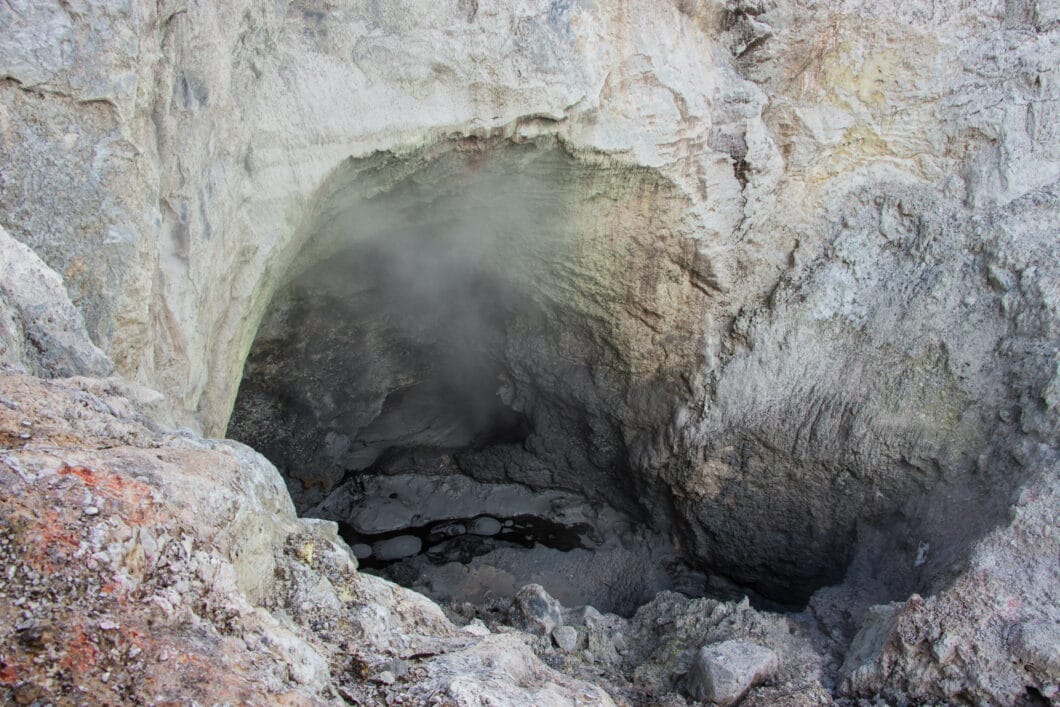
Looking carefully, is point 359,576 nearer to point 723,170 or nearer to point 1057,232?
point 723,170

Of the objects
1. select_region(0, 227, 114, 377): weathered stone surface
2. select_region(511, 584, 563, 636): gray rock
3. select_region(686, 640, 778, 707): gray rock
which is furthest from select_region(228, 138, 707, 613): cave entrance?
select_region(686, 640, 778, 707): gray rock

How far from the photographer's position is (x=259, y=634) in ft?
3.89

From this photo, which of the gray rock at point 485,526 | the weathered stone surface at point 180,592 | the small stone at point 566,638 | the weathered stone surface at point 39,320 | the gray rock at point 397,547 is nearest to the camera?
the weathered stone surface at point 180,592

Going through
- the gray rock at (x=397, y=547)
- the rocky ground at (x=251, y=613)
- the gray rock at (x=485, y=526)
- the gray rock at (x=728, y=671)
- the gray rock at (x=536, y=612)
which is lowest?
the gray rock at (x=397, y=547)

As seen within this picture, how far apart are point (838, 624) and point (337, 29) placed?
263 cm

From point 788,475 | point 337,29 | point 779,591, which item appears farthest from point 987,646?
point 337,29

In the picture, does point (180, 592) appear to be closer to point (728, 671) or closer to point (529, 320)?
point (728, 671)

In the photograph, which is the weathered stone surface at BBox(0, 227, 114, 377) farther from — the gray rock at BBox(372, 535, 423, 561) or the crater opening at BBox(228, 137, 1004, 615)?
the gray rock at BBox(372, 535, 423, 561)

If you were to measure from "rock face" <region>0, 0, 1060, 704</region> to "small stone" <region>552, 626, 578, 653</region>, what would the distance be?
62 millimetres

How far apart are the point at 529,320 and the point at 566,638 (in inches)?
68.3

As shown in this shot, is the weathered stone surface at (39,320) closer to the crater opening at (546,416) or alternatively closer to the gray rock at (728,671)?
the crater opening at (546,416)

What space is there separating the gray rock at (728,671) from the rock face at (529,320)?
0.18 feet

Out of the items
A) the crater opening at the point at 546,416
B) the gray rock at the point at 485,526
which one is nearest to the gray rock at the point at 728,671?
the crater opening at the point at 546,416

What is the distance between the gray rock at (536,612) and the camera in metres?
2.79
